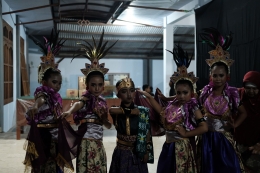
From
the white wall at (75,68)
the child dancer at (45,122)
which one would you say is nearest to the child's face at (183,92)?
the child dancer at (45,122)

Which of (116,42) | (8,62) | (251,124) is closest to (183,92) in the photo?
(251,124)

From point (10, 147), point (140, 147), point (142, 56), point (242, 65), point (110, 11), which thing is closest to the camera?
point (140, 147)

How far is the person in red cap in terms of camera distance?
9.89ft

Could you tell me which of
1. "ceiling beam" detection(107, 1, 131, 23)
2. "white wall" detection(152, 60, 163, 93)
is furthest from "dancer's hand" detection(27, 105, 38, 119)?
"white wall" detection(152, 60, 163, 93)

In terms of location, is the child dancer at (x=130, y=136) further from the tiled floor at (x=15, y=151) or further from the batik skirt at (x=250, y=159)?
the tiled floor at (x=15, y=151)

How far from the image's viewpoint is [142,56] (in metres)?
12.8

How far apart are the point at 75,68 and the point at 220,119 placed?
10141 millimetres

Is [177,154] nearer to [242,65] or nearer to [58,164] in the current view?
[58,164]

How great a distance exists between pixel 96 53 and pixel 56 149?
3.12 feet

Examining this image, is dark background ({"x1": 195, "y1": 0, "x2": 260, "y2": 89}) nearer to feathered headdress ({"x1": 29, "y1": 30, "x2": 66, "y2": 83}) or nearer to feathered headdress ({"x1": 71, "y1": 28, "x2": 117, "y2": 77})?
feathered headdress ({"x1": 71, "y1": 28, "x2": 117, "y2": 77})

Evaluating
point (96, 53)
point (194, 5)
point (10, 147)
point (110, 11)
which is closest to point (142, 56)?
point (110, 11)

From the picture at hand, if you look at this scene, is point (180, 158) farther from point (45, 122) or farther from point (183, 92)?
point (45, 122)

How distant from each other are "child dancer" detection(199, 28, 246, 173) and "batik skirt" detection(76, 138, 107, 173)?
903mm

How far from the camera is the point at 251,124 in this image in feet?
9.99
